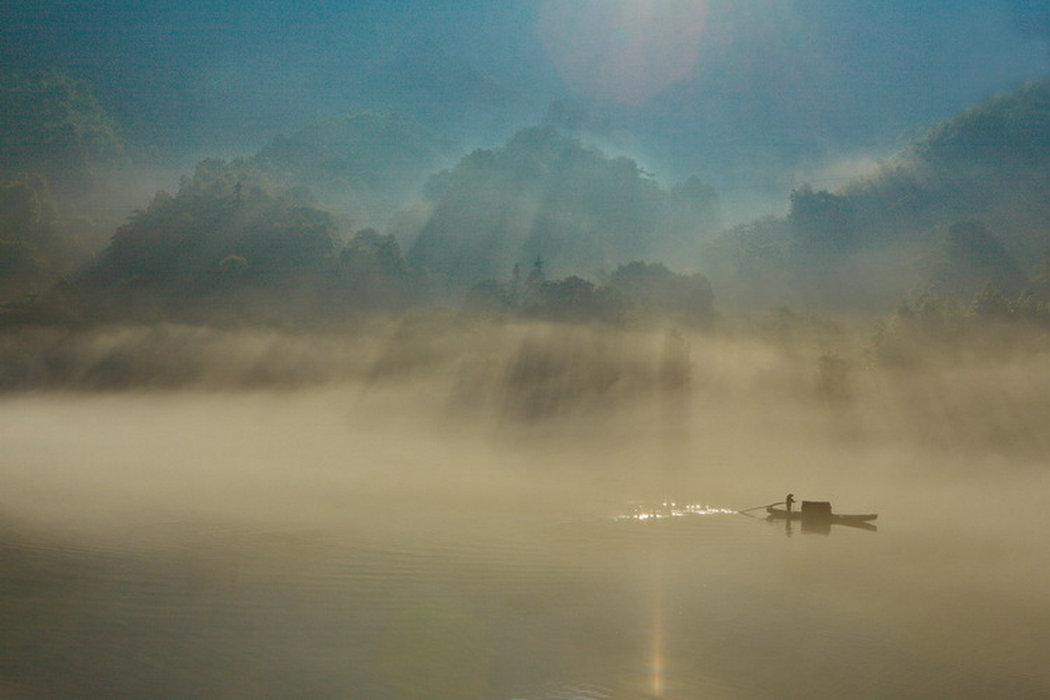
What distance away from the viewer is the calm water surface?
75.5ft

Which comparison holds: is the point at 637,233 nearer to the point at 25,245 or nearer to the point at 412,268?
the point at 412,268

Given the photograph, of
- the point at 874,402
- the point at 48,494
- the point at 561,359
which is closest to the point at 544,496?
the point at 48,494

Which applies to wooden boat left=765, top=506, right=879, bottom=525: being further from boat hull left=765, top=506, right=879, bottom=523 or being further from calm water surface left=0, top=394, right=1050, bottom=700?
calm water surface left=0, top=394, right=1050, bottom=700

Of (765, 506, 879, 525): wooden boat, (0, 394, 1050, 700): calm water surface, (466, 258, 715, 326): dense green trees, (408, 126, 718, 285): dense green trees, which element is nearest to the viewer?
(0, 394, 1050, 700): calm water surface

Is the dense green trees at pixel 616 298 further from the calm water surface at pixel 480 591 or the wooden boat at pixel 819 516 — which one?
the wooden boat at pixel 819 516

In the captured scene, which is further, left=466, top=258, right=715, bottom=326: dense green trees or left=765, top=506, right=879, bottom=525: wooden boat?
left=466, top=258, right=715, bottom=326: dense green trees

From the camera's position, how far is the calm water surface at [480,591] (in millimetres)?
23016

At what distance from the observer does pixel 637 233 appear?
13175 cm

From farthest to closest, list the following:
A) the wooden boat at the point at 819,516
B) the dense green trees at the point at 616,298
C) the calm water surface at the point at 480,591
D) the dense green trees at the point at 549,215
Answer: the dense green trees at the point at 549,215
the dense green trees at the point at 616,298
the wooden boat at the point at 819,516
the calm water surface at the point at 480,591

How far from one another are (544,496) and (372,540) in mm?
18220

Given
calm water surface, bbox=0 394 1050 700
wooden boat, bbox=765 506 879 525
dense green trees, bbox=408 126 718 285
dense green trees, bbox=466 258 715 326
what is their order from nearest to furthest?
calm water surface, bbox=0 394 1050 700
wooden boat, bbox=765 506 879 525
dense green trees, bbox=466 258 715 326
dense green trees, bbox=408 126 718 285

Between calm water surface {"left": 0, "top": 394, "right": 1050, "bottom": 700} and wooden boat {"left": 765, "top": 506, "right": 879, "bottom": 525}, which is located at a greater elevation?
wooden boat {"left": 765, "top": 506, "right": 879, "bottom": 525}

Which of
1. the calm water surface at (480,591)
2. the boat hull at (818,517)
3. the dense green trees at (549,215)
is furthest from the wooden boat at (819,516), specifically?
the dense green trees at (549,215)

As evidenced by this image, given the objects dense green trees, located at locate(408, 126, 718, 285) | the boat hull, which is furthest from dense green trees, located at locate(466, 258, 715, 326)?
the boat hull
